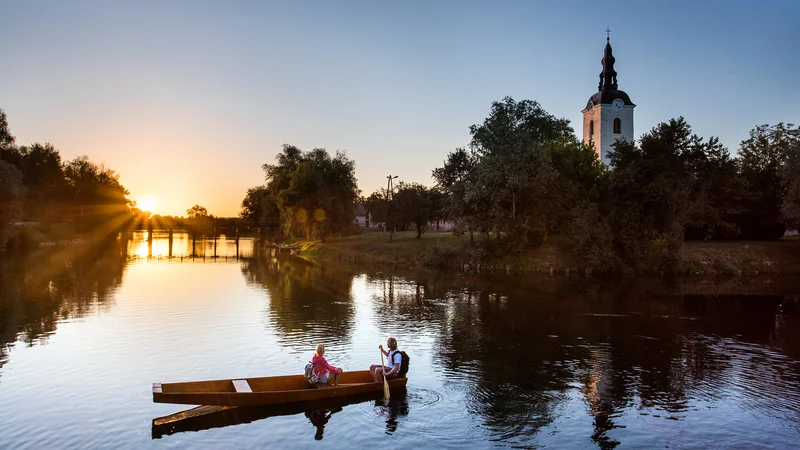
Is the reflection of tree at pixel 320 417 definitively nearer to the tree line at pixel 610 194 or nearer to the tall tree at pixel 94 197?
the tree line at pixel 610 194

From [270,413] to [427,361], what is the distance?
316 inches

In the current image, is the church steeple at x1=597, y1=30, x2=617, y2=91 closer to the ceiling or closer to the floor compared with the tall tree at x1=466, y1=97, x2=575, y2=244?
closer to the ceiling

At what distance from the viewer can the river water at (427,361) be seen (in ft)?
52.8

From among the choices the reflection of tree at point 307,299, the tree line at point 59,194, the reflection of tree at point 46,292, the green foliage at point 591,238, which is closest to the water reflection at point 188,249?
the tree line at point 59,194

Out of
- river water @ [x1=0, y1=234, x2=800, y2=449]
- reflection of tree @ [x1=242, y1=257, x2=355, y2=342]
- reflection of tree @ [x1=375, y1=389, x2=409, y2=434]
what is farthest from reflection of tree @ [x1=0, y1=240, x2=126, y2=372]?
reflection of tree @ [x1=375, y1=389, x2=409, y2=434]

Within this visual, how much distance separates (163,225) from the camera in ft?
467

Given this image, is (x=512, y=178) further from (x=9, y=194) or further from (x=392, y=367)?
(x=9, y=194)

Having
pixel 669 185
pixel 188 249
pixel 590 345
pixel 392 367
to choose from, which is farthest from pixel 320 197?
pixel 392 367

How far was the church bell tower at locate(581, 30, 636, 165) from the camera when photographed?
113 meters

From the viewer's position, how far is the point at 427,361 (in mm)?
23703

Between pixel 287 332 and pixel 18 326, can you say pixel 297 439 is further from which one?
pixel 18 326

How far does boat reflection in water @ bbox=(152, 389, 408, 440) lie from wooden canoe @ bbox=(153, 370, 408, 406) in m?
0.21

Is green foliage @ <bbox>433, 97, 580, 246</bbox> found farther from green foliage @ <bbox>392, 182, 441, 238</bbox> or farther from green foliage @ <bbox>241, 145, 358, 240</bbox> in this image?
green foliage @ <bbox>241, 145, 358, 240</bbox>

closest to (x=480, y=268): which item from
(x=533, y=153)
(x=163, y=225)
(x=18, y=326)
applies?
(x=533, y=153)
